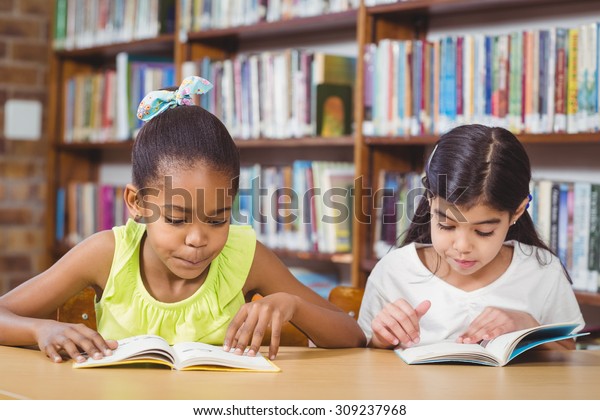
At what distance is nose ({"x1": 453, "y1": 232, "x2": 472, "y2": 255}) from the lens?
1533mm

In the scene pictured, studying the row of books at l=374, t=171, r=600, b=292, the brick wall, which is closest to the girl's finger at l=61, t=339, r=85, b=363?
the row of books at l=374, t=171, r=600, b=292

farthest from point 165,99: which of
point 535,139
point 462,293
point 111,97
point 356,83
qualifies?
point 111,97

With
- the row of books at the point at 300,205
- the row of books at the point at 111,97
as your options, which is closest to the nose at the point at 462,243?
the row of books at the point at 300,205

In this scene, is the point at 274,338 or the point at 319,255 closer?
the point at 274,338

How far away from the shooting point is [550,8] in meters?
2.53

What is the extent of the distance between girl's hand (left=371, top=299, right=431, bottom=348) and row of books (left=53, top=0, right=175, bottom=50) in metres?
2.20

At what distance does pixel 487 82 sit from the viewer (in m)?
2.40

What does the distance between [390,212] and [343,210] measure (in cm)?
19

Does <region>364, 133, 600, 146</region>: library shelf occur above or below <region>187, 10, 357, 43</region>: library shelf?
below

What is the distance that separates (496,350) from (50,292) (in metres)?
0.77

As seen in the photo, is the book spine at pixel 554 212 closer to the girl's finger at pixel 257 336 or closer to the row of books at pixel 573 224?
the row of books at pixel 573 224

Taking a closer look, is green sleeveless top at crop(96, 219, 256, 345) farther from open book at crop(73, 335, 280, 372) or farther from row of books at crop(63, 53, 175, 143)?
row of books at crop(63, 53, 175, 143)

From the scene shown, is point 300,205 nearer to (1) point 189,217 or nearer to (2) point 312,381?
(1) point 189,217
